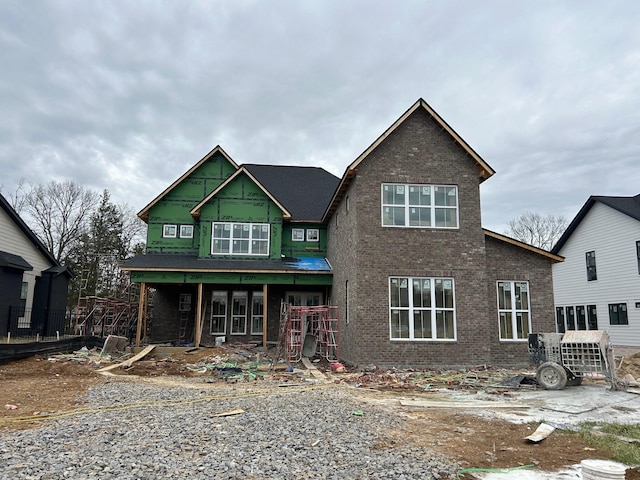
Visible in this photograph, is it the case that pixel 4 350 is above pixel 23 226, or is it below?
below

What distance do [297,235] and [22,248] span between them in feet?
42.1

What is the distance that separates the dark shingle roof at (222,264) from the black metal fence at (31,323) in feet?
15.7

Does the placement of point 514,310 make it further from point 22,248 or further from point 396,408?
point 22,248

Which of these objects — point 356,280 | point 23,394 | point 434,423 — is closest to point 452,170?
point 356,280

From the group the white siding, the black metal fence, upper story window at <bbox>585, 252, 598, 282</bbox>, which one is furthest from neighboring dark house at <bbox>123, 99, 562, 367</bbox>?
upper story window at <bbox>585, 252, 598, 282</bbox>

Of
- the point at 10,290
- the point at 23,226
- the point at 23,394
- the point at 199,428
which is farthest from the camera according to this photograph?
the point at 23,226

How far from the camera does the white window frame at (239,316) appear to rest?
76.0 ft

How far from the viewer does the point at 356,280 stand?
1596cm

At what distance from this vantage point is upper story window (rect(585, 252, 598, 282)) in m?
27.0

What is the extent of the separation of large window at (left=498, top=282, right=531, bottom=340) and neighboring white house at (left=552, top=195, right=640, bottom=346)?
10.4 meters

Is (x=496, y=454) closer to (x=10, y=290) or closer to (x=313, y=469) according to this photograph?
(x=313, y=469)

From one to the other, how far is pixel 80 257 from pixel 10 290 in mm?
21472

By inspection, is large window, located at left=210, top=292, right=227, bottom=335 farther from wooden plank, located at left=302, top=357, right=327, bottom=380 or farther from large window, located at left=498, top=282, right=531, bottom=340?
large window, located at left=498, top=282, right=531, bottom=340

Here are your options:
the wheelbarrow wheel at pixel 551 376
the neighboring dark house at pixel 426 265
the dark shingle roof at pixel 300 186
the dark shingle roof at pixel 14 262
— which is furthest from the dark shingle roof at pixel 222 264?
the wheelbarrow wheel at pixel 551 376
